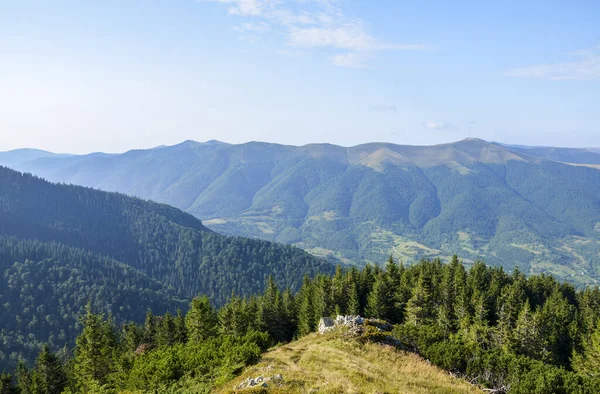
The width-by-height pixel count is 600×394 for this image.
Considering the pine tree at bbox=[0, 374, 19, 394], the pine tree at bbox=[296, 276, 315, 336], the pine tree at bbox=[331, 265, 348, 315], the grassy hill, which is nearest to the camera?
the grassy hill

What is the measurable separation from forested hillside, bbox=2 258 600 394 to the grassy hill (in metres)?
0.18

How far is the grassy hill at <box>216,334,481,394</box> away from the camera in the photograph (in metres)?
25.1

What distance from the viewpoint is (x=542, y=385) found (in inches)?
1192

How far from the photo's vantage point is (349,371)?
Answer: 28562 mm

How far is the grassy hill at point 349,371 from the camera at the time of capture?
25.1 metres

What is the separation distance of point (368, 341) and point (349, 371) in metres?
13.3

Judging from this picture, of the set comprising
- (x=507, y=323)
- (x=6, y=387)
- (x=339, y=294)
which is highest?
(x=507, y=323)

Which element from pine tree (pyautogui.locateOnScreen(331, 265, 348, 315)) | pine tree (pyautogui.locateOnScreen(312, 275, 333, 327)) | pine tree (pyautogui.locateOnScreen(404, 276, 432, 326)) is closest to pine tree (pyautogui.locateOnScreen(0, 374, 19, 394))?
pine tree (pyautogui.locateOnScreen(312, 275, 333, 327))

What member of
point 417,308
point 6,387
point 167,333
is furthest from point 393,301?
point 6,387

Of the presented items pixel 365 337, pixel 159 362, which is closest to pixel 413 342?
pixel 365 337

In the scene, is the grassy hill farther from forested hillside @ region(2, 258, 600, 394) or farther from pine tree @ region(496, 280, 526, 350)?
pine tree @ region(496, 280, 526, 350)

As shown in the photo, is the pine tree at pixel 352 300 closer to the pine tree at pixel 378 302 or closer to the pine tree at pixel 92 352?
the pine tree at pixel 378 302

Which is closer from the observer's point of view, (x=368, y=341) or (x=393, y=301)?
(x=368, y=341)

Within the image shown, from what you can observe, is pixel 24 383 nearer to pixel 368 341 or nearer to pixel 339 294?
pixel 339 294
